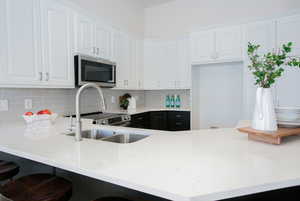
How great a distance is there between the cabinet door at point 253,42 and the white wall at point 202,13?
0.50 ft

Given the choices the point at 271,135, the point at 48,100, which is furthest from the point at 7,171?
the point at 271,135

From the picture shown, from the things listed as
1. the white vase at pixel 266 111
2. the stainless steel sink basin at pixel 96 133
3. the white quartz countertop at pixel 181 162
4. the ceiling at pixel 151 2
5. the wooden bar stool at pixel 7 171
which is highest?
the ceiling at pixel 151 2

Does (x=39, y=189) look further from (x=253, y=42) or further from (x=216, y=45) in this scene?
(x=253, y=42)

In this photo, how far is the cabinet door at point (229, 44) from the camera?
125 inches

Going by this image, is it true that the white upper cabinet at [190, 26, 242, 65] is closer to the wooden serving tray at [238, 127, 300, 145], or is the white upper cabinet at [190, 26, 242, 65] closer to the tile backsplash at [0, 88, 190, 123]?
the tile backsplash at [0, 88, 190, 123]

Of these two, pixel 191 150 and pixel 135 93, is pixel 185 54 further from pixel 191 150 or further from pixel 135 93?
pixel 191 150

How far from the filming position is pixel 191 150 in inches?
41.3

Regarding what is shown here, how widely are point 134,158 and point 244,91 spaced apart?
9.15 feet

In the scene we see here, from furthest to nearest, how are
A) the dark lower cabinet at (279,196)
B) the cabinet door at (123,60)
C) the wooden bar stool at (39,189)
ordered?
the cabinet door at (123,60) → the dark lower cabinet at (279,196) → the wooden bar stool at (39,189)

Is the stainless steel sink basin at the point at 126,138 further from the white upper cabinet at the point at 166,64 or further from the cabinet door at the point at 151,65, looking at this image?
the cabinet door at the point at 151,65

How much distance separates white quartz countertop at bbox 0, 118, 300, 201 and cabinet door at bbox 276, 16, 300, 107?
6.44ft

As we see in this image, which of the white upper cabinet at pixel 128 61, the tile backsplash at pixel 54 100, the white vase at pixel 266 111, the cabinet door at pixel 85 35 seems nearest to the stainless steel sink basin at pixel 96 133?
the tile backsplash at pixel 54 100

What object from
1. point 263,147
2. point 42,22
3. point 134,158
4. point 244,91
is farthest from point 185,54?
point 134,158

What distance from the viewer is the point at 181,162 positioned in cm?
87
